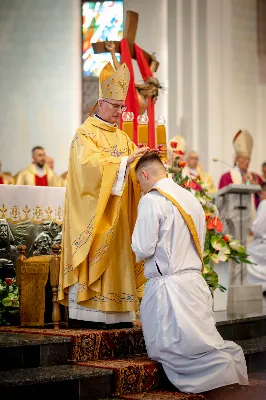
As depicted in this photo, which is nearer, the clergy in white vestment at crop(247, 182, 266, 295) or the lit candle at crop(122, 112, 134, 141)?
the lit candle at crop(122, 112, 134, 141)

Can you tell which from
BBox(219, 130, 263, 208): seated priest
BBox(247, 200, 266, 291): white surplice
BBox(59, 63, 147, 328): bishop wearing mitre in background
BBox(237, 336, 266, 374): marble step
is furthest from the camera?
BBox(219, 130, 263, 208): seated priest

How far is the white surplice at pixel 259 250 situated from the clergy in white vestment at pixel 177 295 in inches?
180

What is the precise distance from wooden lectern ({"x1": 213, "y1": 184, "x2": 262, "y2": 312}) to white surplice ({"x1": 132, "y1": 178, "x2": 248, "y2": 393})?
2.87 m

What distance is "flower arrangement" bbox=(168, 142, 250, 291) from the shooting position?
666 cm

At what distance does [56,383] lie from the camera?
456 centimetres

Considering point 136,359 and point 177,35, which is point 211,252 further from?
point 177,35

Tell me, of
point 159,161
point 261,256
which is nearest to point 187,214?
point 159,161

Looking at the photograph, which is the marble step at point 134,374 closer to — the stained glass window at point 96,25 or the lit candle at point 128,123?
the lit candle at point 128,123

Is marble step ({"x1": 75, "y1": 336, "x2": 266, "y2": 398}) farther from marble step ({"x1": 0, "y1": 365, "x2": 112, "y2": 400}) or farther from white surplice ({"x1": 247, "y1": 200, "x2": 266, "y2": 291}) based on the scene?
white surplice ({"x1": 247, "y1": 200, "x2": 266, "y2": 291})

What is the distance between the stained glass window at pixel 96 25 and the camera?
12820 mm

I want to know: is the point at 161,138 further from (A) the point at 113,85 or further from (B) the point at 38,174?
(B) the point at 38,174

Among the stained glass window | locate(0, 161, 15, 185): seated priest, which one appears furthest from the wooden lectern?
the stained glass window

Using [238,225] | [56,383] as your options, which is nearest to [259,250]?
[238,225]

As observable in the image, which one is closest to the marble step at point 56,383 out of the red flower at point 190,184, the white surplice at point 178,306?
the white surplice at point 178,306
